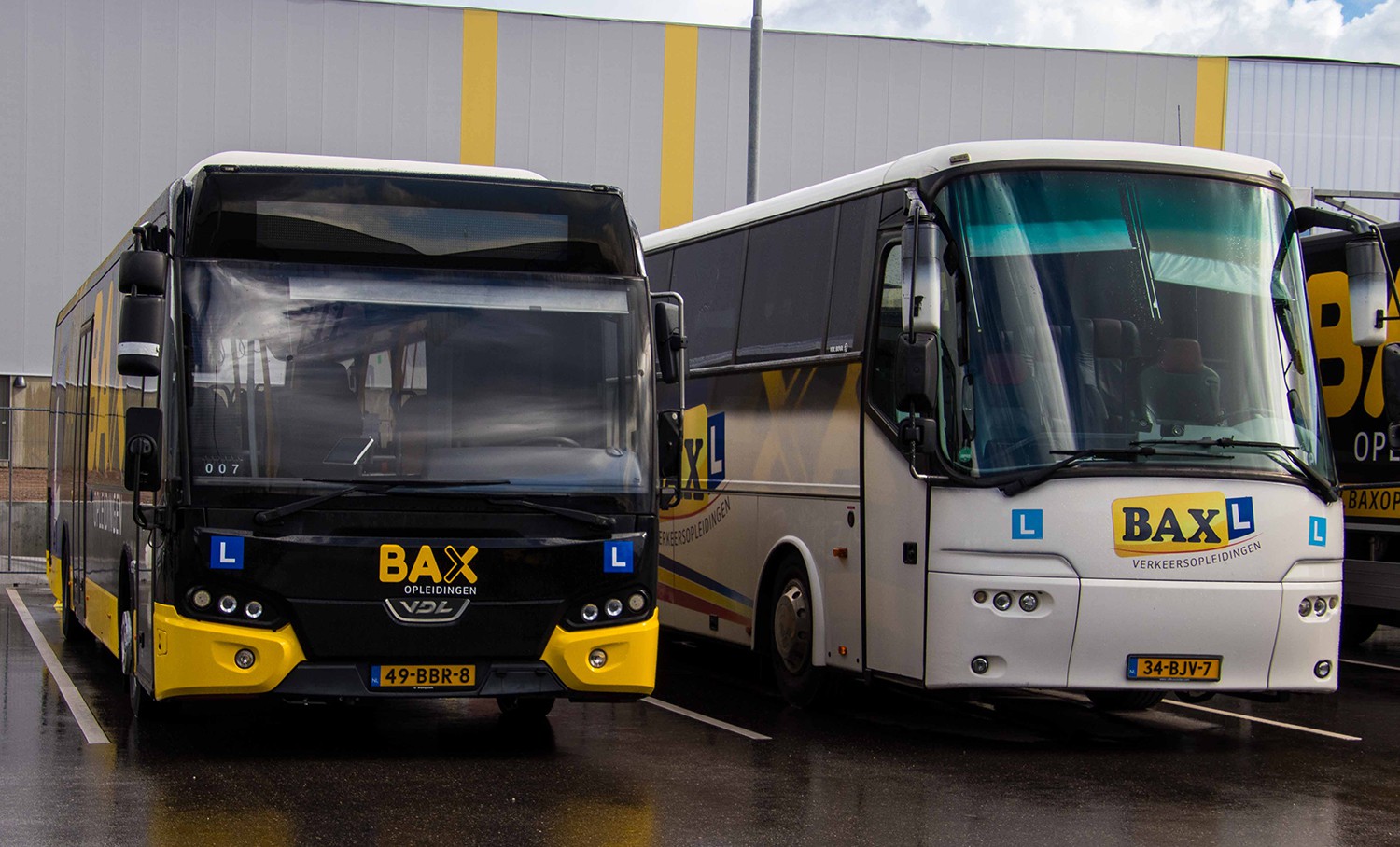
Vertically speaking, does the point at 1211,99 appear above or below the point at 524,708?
above

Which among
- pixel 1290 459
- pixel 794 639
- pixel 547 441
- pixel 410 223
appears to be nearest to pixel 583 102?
pixel 794 639

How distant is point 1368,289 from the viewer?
10703mm

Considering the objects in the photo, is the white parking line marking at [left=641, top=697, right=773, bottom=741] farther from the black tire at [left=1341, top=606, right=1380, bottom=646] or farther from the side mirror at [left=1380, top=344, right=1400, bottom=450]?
the black tire at [left=1341, top=606, right=1380, bottom=646]

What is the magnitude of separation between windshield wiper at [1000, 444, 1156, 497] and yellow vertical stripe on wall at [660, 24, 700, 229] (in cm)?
2667

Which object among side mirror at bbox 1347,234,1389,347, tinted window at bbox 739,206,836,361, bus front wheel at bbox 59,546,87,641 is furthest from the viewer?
bus front wheel at bbox 59,546,87,641

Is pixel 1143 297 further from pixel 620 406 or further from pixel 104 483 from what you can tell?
pixel 104 483

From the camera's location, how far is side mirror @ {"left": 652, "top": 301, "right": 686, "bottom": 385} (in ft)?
32.7

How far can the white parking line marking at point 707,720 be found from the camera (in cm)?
1071

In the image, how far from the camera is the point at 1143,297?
33.4 feet

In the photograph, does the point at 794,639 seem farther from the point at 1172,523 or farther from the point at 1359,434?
the point at 1359,434

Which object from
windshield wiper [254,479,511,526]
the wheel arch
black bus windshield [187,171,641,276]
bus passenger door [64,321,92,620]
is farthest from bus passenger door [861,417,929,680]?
bus passenger door [64,321,92,620]

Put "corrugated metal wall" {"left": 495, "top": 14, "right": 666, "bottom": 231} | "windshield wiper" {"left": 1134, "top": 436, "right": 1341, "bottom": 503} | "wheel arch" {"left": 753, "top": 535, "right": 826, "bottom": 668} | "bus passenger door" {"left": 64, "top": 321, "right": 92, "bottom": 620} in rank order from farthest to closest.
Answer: "corrugated metal wall" {"left": 495, "top": 14, "right": 666, "bottom": 231}
"bus passenger door" {"left": 64, "top": 321, "right": 92, "bottom": 620}
"wheel arch" {"left": 753, "top": 535, "right": 826, "bottom": 668}
"windshield wiper" {"left": 1134, "top": 436, "right": 1341, "bottom": 503}

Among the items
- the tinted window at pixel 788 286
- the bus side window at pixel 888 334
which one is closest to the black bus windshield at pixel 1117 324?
the bus side window at pixel 888 334

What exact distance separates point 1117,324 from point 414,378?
3856 mm
